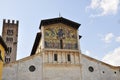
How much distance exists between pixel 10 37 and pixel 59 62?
35489 millimetres

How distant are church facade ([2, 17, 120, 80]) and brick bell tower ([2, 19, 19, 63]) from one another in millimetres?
27819

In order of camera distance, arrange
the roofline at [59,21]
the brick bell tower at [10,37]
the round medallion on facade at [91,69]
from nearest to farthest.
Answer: the round medallion on facade at [91,69]
the roofline at [59,21]
the brick bell tower at [10,37]

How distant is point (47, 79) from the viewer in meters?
25.5

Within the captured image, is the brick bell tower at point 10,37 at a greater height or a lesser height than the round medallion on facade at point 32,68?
greater

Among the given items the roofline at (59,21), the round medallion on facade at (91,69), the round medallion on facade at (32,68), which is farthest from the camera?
the roofline at (59,21)

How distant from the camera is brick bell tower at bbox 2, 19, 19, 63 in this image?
5619 centimetres

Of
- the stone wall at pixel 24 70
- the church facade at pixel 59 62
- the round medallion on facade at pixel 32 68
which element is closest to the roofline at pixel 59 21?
the church facade at pixel 59 62

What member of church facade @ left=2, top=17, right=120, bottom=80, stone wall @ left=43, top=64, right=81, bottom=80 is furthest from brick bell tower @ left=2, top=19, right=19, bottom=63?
stone wall @ left=43, top=64, right=81, bottom=80

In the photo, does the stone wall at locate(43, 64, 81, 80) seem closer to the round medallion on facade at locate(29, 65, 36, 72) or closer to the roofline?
the round medallion on facade at locate(29, 65, 36, 72)

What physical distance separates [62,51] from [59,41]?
1545mm

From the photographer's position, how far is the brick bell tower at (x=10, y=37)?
56.2 m

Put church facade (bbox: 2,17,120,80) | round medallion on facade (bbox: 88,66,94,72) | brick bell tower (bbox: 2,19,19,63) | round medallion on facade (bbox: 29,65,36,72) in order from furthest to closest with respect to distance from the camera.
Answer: brick bell tower (bbox: 2,19,19,63), round medallion on facade (bbox: 88,66,94,72), round medallion on facade (bbox: 29,65,36,72), church facade (bbox: 2,17,120,80)

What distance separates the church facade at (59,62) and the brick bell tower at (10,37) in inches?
1095

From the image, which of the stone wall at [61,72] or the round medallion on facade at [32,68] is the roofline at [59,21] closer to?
the stone wall at [61,72]
